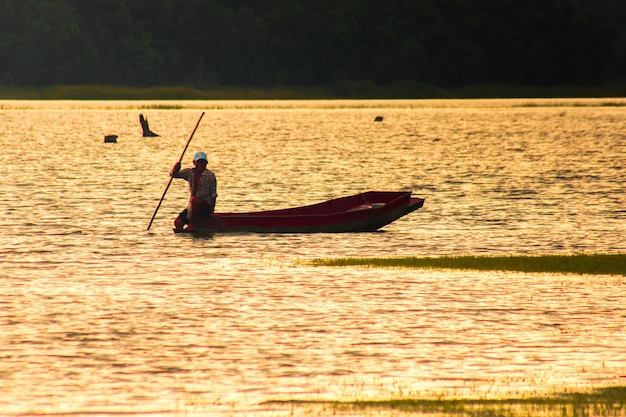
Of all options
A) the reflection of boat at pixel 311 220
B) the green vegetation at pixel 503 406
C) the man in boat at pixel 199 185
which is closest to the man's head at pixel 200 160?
the man in boat at pixel 199 185

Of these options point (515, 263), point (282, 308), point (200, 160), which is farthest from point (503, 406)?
point (200, 160)

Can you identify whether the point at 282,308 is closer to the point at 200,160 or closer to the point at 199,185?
the point at 200,160

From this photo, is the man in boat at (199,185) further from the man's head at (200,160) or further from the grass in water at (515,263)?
the grass in water at (515,263)

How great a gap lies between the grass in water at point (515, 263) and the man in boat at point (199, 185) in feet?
15.9

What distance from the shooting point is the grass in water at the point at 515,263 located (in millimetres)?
22547

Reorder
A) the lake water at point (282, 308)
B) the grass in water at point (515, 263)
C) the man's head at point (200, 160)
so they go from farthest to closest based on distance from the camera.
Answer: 1. the man's head at point (200, 160)
2. the grass in water at point (515, 263)
3. the lake water at point (282, 308)

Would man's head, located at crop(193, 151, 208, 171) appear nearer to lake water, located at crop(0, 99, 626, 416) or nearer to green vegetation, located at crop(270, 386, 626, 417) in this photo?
lake water, located at crop(0, 99, 626, 416)

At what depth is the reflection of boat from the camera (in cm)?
2903

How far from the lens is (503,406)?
12.0 meters

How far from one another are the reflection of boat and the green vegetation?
16.7 metres

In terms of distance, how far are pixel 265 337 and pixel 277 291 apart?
4061 mm

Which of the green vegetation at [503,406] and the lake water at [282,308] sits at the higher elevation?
the green vegetation at [503,406]

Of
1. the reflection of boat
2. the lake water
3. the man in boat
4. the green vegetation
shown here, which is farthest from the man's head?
the green vegetation

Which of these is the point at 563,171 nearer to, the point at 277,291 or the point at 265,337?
the point at 277,291
